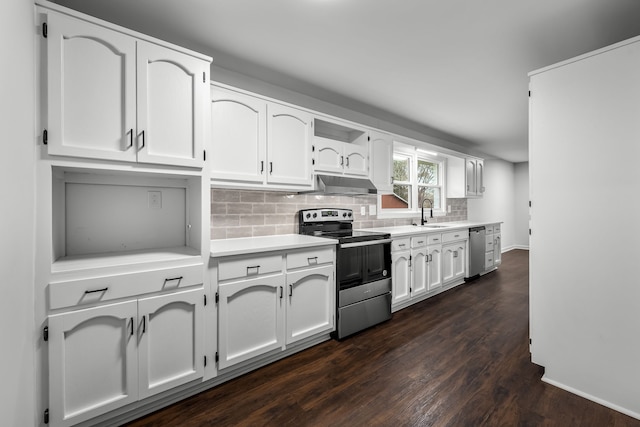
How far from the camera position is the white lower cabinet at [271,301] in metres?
1.94

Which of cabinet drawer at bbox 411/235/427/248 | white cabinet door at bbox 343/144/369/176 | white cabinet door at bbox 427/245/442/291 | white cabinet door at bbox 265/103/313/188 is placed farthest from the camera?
white cabinet door at bbox 427/245/442/291

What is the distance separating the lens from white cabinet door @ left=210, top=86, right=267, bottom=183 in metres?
2.15

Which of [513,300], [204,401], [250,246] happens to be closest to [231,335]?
[204,401]

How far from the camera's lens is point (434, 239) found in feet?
12.4

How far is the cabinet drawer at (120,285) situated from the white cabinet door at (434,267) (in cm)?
290

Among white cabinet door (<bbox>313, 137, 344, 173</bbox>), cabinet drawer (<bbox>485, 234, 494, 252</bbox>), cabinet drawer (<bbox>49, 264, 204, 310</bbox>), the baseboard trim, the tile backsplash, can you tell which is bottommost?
the baseboard trim

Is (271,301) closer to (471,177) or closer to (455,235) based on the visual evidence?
(455,235)

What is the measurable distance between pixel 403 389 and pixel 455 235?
2.90 m

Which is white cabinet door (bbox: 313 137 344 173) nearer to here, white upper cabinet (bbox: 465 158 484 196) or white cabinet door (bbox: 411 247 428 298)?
white cabinet door (bbox: 411 247 428 298)

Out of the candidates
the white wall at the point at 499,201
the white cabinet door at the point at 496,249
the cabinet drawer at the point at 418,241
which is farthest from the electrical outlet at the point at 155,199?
the white wall at the point at 499,201

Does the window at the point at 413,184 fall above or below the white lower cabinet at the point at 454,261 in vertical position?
above

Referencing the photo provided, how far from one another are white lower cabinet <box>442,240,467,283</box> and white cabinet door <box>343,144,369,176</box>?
5.81 ft

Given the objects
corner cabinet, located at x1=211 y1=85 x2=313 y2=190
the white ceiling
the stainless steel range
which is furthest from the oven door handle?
the white ceiling

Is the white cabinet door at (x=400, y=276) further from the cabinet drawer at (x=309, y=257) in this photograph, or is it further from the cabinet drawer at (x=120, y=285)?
the cabinet drawer at (x=120, y=285)
